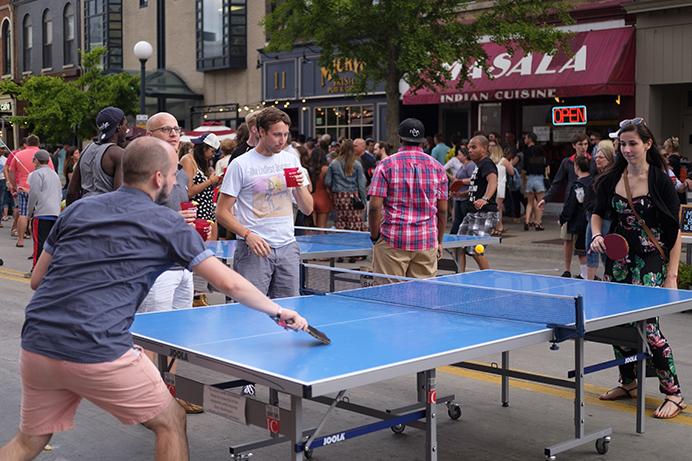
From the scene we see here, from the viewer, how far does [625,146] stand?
7.17m

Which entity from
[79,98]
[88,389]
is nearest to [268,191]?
[88,389]

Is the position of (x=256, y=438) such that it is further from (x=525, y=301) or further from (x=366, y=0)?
(x=366, y=0)

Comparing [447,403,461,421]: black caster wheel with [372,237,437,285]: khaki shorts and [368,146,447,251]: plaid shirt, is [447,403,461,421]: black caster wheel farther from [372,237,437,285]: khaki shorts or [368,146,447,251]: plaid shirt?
[368,146,447,251]: plaid shirt

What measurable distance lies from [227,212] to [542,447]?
2674 mm

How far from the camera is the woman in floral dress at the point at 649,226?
7039 millimetres

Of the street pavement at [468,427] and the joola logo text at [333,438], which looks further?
the street pavement at [468,427]

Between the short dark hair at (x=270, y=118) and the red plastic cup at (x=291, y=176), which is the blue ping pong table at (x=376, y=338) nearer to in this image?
the red plastic cup at (x=291, y=176)

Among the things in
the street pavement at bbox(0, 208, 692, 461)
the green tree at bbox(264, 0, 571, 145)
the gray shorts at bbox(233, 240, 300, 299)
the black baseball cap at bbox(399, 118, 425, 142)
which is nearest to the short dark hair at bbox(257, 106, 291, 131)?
the gray shorts at bbox(233, 240, 300, 299)

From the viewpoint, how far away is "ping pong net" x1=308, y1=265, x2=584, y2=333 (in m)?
5.46

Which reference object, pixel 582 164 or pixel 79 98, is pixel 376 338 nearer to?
pixel 582 164

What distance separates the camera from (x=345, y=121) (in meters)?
29.6

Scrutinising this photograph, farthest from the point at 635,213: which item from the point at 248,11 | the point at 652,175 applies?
the point at 248,11

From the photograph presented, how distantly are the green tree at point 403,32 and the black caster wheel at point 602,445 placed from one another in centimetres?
1389

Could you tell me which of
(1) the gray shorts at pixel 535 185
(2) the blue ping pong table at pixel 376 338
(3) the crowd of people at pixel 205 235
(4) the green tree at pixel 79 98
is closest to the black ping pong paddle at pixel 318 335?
(2) the blue ping pong table at pixel 376 338
